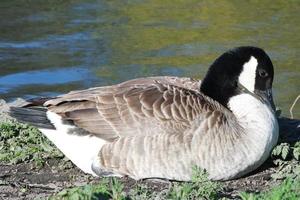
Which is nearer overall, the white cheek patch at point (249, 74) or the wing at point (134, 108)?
the wing at point (134, 108)

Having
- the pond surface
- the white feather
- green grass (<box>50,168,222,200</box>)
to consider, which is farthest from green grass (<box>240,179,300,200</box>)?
the pond surface

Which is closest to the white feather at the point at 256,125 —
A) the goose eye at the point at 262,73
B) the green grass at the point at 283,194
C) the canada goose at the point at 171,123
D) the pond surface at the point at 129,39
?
the canada goose at the point at 171,123

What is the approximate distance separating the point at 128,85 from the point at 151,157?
857 millimetres

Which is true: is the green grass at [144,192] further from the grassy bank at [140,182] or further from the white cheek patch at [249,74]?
the white cheek patch at [249,74]

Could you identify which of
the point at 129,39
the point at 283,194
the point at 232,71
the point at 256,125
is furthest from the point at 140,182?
the point at 129,39

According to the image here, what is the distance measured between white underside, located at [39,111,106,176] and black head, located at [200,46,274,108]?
3.89 feet

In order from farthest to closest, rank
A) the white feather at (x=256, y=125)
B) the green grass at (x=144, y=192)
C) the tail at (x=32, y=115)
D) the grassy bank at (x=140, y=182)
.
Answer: the tail at (x=32, y=115) → the white feather at (x=256, y=125) → the grassy bank at (x=140, y=182) → the green grass at (x=144, y=192)

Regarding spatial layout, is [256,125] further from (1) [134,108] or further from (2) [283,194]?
(2) [283,194]

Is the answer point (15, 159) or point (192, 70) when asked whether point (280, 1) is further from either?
point (15, 159)

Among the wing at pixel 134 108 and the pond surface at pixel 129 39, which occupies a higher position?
the wing at pixel 134 108

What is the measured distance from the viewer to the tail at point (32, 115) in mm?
8258

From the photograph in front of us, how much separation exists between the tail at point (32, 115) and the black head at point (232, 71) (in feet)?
5.03

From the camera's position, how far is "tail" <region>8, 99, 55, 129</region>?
8.26m

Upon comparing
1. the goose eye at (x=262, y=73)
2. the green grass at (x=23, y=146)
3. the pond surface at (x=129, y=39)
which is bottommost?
the pond surface at (x=129, y=39)
